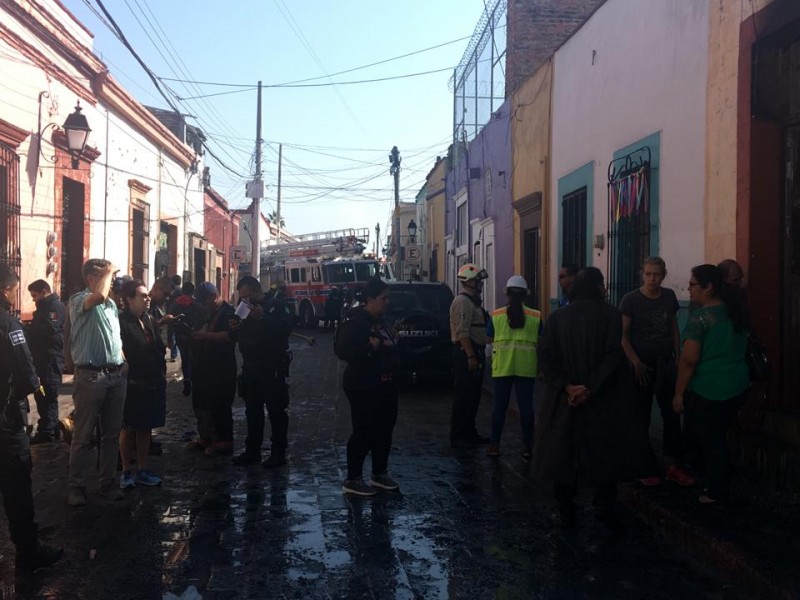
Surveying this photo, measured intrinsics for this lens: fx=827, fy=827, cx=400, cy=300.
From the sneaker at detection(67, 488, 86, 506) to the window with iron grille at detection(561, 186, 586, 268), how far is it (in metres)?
→ 7.44

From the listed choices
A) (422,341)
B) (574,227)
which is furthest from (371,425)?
(574,227)

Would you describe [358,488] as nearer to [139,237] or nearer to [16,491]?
[16,491]

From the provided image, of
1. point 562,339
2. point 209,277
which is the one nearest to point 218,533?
point 562,339

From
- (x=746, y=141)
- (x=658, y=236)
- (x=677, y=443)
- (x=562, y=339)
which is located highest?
(x=746, y=141)

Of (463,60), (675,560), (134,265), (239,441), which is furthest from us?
(463,60)

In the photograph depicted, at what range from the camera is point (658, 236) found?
8641mm

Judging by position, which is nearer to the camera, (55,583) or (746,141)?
(55,583)

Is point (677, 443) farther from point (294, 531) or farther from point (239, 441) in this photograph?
point (239, 441)

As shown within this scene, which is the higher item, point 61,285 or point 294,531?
point 61,285

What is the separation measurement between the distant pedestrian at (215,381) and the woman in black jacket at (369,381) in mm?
1768

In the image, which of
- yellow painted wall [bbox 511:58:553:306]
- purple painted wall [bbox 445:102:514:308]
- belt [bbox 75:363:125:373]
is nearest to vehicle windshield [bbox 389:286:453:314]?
yellow painted wall [bbox 511:58:553:306]

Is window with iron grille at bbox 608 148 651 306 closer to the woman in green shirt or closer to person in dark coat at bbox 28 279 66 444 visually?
the woman in green shirt

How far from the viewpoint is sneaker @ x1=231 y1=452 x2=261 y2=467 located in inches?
287

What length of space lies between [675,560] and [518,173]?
11.0 m
